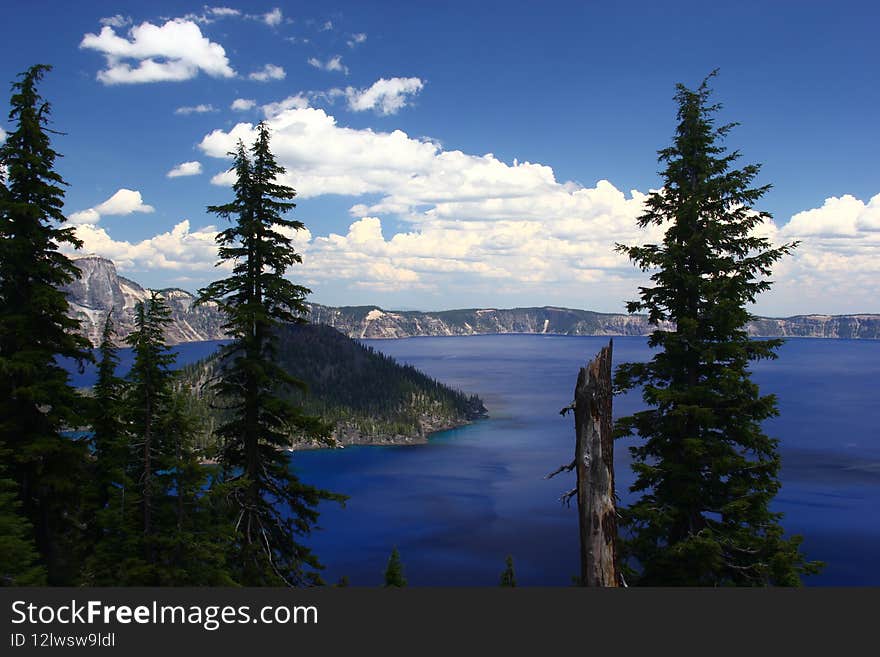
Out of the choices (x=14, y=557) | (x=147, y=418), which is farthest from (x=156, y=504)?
(x=14, y=557)

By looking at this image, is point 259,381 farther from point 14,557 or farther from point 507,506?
point 507,506

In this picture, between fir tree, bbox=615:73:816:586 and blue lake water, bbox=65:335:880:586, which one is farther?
blue lake water, bbox=65:335:880:586

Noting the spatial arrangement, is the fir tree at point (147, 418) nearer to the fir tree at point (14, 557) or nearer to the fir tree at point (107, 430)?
the fir tree at point (107, 430)

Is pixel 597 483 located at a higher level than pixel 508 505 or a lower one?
higher

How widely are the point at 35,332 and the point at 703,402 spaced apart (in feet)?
68.2

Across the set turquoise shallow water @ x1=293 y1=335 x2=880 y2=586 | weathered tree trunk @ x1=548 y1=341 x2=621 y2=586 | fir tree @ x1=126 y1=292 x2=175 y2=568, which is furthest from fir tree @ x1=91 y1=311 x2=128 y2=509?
turquoise shallow water @ x1=293 y1=335 x2=880 y2=586

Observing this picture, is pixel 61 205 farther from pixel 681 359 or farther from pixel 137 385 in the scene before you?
pixel 681 359

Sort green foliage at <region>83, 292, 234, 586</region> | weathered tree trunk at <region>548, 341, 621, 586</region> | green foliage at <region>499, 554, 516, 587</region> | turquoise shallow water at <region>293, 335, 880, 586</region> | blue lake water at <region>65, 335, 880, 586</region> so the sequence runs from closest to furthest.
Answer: weathered tree trunk at <region>548, 341, 621, 586</region>
green foliage at <region>83, 292, 234, 586</region>
green foliage at <region>499, 554, 516, 587</region>
blue lake water at <region>65, 335, 880, 586</region>
turquoise shallow water at <region>293, 335, 880, 586</region>

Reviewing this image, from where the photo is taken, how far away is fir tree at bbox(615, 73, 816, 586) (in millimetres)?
14469

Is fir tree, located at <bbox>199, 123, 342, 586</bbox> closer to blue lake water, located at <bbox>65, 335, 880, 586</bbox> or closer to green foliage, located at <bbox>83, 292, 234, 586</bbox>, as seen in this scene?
green foliage, located at <bbox>83, 292, 234, 586</bbox>

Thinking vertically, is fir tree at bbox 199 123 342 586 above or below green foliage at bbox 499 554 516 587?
above

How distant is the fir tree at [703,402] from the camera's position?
Answer: 47.5 feet

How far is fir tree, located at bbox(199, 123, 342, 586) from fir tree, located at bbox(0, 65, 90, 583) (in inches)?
217

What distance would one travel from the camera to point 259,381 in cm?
1634
